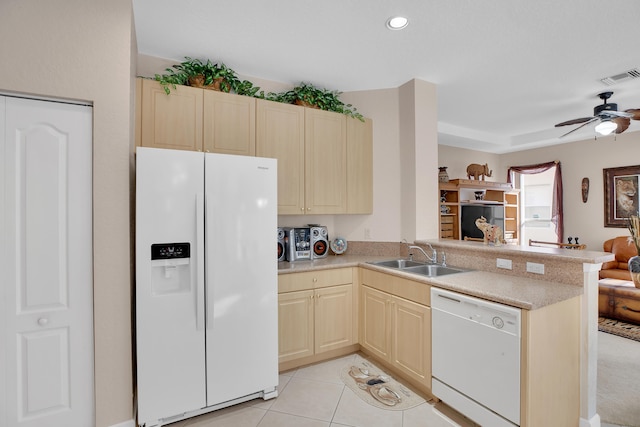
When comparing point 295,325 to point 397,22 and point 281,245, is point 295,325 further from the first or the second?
point 397,22

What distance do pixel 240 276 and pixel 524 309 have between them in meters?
1.75

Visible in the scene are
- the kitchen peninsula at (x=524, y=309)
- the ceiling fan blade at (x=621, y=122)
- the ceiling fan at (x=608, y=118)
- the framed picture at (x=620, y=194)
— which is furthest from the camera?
the framed picture at (x=620, y=194)

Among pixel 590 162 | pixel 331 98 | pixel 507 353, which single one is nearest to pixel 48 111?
pixel 331 98

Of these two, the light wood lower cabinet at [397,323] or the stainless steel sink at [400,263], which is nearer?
the light wood lower cabinet at [397,323]

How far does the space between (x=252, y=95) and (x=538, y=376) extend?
2.96 metres

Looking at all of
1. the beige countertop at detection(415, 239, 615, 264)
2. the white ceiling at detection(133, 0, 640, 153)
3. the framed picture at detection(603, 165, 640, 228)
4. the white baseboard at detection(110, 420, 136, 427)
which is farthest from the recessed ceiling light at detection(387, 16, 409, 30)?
the framed picture at detection(603, 165, 640, 228)

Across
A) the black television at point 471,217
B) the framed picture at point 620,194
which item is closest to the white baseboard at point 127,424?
the black television at point 471,217

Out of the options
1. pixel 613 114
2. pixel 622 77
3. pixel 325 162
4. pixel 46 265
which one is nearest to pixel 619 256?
pixel 613 114

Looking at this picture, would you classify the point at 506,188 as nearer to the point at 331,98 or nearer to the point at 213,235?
the point at 331,98

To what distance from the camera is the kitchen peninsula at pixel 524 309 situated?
1.66 m

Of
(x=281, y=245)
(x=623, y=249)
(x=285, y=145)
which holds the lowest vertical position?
(x=623, y=249)

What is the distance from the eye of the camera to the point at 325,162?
3.12 meters

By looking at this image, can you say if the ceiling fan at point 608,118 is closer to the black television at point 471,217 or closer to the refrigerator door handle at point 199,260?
the black television at point 471,217

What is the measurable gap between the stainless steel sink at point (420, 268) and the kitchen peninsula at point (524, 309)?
117mm
